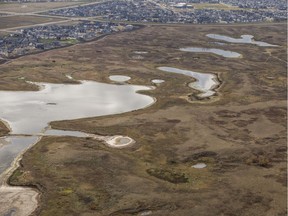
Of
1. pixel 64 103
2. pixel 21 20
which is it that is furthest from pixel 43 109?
pixel 21 20

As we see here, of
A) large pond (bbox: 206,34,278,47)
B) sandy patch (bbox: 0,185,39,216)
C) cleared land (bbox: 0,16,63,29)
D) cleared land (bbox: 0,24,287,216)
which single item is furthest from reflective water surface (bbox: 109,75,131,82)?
cleared land (bbox: 0,16,63,29)

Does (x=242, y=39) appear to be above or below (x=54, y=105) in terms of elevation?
below

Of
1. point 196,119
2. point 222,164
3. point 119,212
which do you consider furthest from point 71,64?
point 119,212

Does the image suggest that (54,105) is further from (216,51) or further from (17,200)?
(216,51)

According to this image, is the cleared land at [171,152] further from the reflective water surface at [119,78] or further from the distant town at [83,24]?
Result: the distant town at [83,24]

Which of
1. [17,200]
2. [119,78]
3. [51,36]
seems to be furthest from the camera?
[51,36]

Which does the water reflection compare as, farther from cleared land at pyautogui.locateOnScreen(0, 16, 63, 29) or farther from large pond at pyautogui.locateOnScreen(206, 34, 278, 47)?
cleared land at pyautogui.locateOnScreen(0, 16, 63, 29)
